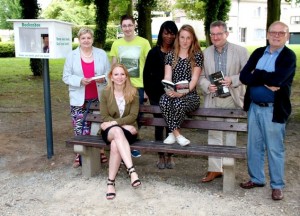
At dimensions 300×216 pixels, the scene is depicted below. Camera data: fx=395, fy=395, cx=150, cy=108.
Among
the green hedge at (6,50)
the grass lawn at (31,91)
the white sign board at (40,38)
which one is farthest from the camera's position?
the green hedge at (6,50)

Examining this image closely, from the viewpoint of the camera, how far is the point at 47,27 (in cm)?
506

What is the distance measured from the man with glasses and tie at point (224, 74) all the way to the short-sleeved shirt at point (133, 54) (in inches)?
36.0

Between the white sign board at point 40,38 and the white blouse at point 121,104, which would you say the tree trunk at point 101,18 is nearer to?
the white sign board at point 40,38

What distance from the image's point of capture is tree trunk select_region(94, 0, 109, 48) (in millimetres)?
23045

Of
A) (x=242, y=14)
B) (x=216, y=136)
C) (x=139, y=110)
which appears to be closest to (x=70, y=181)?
(x=139, y=110)

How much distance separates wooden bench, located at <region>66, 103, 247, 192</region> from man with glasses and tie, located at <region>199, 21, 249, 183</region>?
0.46 feet

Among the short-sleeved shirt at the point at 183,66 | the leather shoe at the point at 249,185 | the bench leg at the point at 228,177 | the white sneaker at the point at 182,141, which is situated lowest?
the leather shoe at the point at 249,185

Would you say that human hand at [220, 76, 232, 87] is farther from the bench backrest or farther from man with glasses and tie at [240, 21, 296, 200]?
the bench backrest

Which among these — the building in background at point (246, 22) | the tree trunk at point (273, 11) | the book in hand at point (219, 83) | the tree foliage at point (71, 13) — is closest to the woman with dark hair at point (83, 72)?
the book in hand at point (219, 83)

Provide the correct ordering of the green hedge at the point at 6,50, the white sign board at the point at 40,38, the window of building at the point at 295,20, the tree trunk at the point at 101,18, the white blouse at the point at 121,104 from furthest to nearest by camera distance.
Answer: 1. the window of building at the point at 295,20
2. the green hedge at the point at 6,50
3. the tree trunk at the point at 101,18
4. the white sign board at the point at 40,38
5. the white blouse at the point at 121,104

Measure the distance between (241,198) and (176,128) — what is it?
1026 millimetres

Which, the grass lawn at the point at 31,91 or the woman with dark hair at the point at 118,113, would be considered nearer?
the woman with dark hair at the point at 118,113

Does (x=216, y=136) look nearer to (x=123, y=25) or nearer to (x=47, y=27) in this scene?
(x=123, y=25)

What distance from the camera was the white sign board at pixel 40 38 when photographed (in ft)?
16.6
